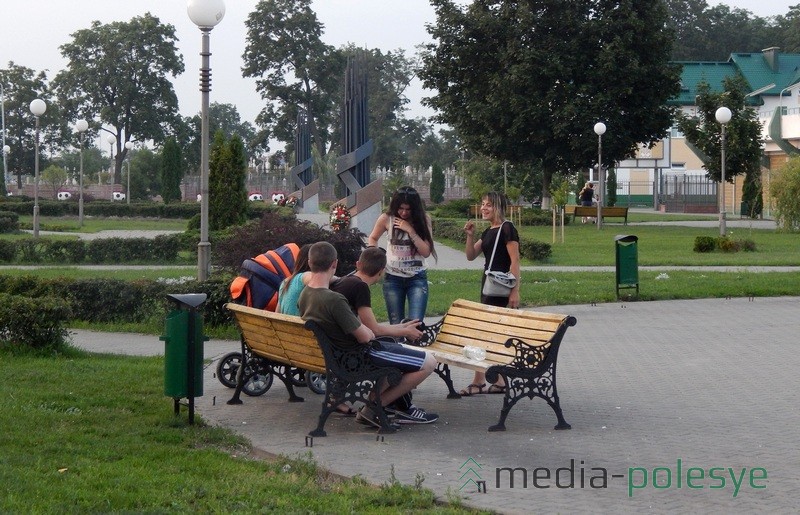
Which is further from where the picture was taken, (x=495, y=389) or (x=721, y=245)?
(x=721, y=245)

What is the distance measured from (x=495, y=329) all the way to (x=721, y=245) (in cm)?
1829

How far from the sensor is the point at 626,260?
15344 millimetres

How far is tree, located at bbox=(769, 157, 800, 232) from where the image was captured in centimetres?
3067

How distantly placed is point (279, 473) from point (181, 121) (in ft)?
251

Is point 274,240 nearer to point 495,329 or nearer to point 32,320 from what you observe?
point 32,320

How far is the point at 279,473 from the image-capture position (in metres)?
5.86

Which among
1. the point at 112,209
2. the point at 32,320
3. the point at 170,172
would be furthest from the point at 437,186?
the point at 32,320

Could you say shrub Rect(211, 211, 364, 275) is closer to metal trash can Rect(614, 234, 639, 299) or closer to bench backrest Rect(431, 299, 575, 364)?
metal trash can Rect(614, 234, 639, 299)

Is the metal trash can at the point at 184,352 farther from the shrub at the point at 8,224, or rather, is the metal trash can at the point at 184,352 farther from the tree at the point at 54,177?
the tree at the point at 54,177

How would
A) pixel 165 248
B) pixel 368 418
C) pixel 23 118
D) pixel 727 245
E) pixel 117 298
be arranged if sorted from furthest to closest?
pixel 23 118
pixel 727 245
pixel 165 248
pixel 117 298
pixel 368 418

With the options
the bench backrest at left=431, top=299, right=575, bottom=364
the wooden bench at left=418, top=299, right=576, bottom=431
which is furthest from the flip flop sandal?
the bench backrest at left=431, top=299, right=575, bottom=364

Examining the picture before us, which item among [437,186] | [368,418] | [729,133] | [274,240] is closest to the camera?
[368,418]

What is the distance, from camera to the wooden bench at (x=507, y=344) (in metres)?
7.24

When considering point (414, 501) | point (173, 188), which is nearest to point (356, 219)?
point (414, 501)
